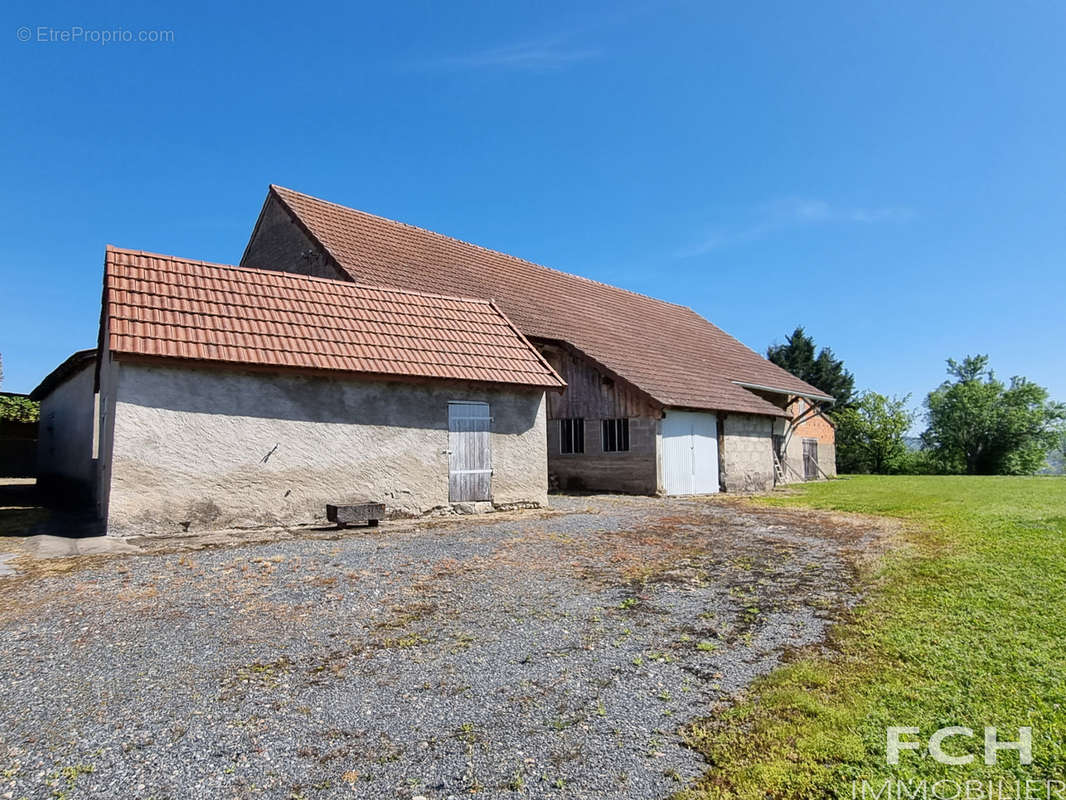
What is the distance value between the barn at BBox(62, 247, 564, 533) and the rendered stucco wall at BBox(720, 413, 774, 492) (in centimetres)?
854

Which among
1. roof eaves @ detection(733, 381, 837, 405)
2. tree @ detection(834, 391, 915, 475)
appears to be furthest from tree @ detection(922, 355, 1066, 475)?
roof eaves @ detection(733, 381, 837, 405)

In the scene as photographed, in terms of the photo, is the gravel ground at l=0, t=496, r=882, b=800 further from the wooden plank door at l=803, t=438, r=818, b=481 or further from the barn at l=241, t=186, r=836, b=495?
the wooden plank door at l=803, t=438, r=818, b=481

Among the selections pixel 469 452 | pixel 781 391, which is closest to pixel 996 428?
pixel 781 391

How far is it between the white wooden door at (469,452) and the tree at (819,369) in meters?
40.2

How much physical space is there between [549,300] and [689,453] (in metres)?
6.77

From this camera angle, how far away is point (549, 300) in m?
20.7

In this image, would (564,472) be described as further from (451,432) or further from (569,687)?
(569,687)

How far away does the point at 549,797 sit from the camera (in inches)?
109

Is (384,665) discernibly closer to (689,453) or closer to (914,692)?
(914,692)

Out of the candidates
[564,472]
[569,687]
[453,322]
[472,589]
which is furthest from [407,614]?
[564,472]

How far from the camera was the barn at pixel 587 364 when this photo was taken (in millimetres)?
16750

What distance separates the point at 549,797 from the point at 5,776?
2.49 metres

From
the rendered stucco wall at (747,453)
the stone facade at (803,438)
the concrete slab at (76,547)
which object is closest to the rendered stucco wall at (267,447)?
the concrete slab at (76,547)

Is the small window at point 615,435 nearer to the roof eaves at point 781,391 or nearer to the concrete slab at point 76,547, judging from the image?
the roof eaves at point 781,391
